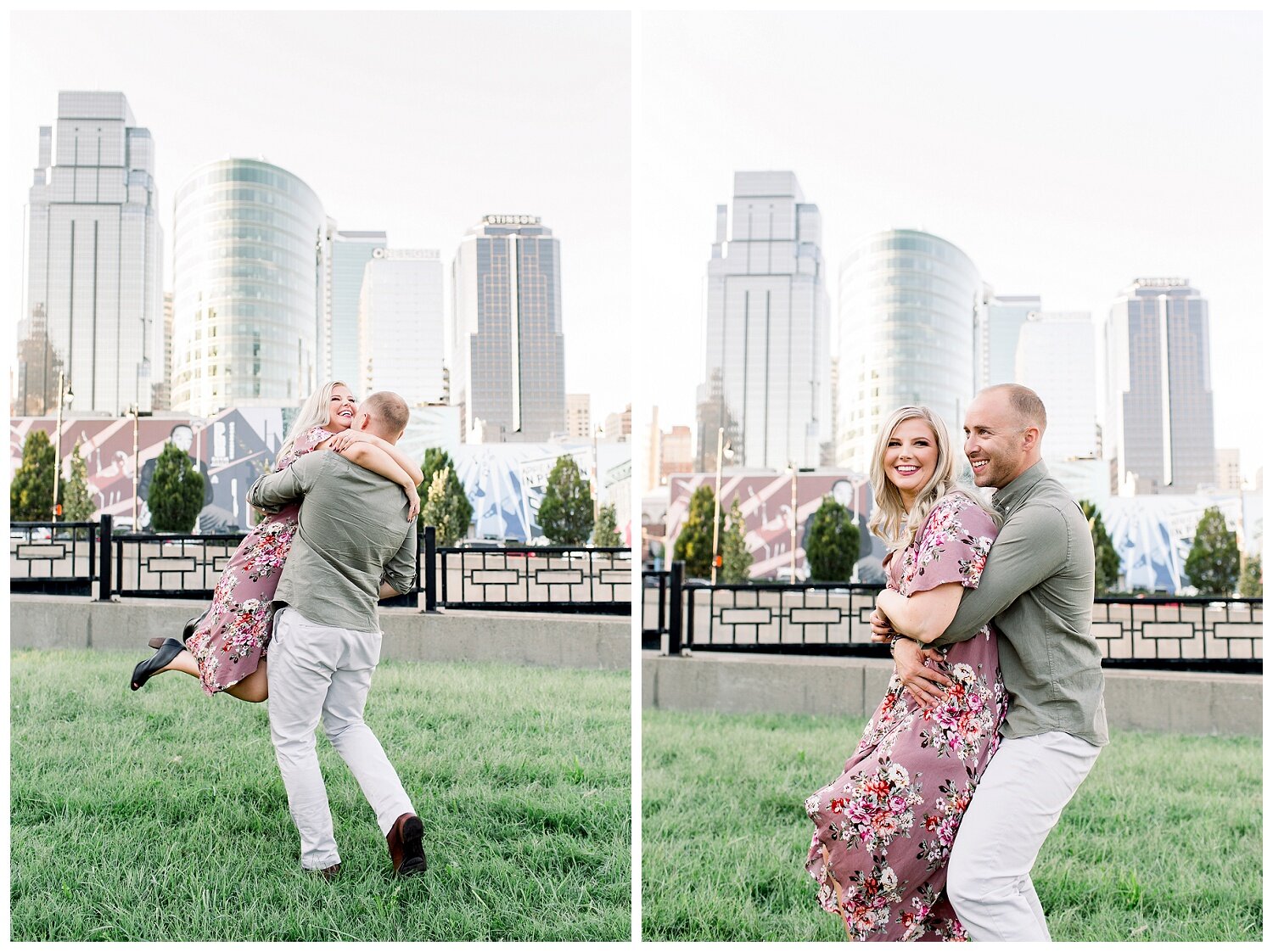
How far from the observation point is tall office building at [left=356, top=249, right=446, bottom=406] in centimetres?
376

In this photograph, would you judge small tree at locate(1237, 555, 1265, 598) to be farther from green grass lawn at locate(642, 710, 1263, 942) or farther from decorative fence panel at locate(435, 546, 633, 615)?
decorative fence panel at locate(435, 546, 633, 615)

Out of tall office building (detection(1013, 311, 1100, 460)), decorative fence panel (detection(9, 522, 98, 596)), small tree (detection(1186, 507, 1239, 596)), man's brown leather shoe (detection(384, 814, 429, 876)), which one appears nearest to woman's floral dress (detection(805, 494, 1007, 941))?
man's brown leather shoe (detection(384, 814, 429, 876))

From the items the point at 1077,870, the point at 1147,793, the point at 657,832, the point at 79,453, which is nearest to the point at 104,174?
the point at 79,453

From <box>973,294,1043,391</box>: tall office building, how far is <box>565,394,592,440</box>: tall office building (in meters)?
3.18

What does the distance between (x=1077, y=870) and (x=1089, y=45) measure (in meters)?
4.11

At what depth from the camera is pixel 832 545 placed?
1304 cm

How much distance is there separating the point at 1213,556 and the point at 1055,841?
10883 millimetres

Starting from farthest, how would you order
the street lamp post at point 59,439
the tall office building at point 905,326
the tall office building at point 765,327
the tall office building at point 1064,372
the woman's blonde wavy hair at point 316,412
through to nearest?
1. the tall office building at point 1064,372
2. the tall office building at point 905,326
3. the tall office building at point 765,327
4. the street lamp post at point 59,439
5. the woman's blonde wavy hair at point 316,412

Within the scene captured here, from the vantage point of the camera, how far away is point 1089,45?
14.9ft

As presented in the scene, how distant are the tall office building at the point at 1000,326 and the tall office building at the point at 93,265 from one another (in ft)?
16.0

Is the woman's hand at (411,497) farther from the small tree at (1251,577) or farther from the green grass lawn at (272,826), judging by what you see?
the small tree at (1251,577)

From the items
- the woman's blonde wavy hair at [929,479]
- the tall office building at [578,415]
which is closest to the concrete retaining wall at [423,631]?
the tall office building at [578,415]

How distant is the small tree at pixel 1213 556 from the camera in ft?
37.8

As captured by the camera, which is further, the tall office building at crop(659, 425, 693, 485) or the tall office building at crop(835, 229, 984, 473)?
the tall office building at crop(835, 229, 984, 473)
